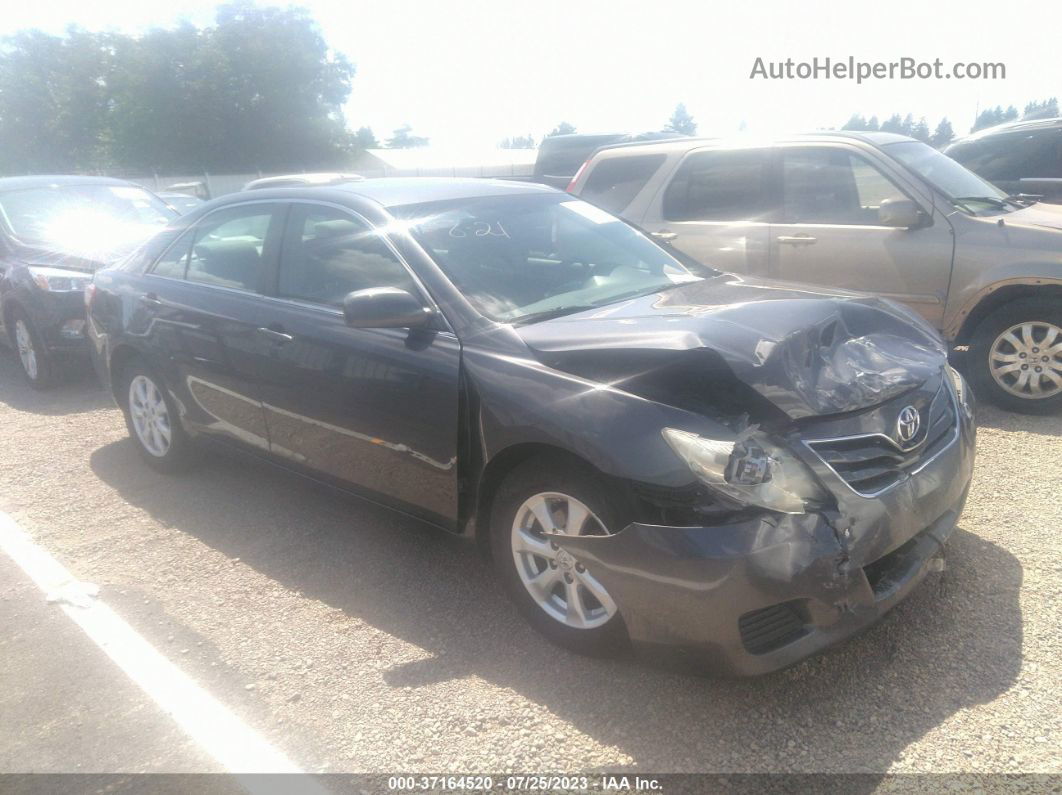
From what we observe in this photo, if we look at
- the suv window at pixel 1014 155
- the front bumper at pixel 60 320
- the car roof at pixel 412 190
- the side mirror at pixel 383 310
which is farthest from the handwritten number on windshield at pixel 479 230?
the suv window at pixel 1014 155

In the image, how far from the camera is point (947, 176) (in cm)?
596

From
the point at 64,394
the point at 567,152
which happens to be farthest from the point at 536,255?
the point at 567,152

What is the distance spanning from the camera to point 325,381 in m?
3.73

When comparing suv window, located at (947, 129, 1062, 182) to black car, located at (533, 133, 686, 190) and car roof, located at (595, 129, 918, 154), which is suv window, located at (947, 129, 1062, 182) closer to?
car roof, located at (595, 129, 918, 154)

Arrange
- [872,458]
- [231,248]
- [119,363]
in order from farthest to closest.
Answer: [119,363], [231,248], [872,458]

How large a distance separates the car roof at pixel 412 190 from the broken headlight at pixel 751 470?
1.97 metres

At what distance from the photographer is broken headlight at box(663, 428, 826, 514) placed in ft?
8.32

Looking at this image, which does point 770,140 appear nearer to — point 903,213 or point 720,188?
point 720,188

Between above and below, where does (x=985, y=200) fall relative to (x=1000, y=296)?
above

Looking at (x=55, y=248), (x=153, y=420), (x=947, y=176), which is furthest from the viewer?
(x=55, y=248)

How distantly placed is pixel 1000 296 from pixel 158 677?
5217 mm

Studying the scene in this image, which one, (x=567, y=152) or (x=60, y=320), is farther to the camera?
(x=567, y=152)

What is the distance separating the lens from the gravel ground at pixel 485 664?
2.56 metres

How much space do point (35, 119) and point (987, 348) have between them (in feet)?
191
